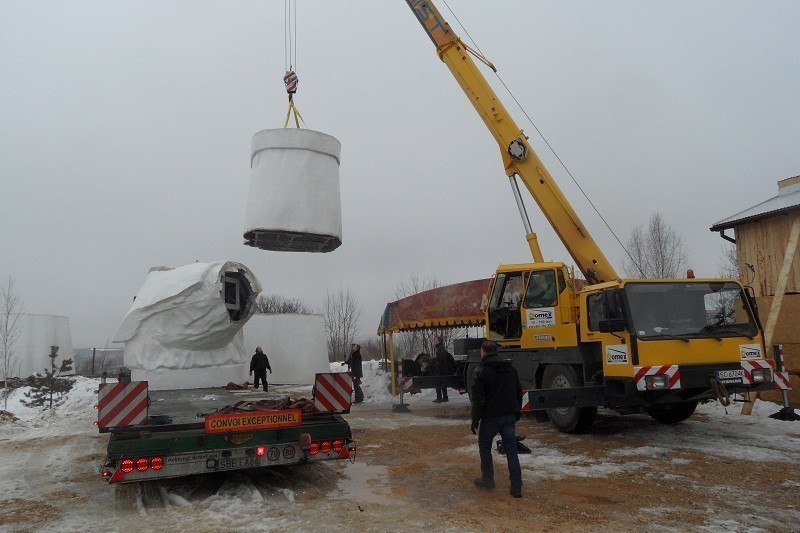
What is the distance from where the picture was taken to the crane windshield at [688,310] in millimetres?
8305

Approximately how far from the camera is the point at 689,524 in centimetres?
505

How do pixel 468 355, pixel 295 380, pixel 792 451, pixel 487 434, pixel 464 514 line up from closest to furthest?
1. pixel 464 514
2. pixel 487 434
3. pixel 792 451
4. pixel 468 355
5. pixel 295 380

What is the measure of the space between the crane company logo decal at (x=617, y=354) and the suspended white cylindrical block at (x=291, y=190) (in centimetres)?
535

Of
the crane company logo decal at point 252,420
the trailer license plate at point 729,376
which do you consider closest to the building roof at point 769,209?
the trailer license plate at point 729,376

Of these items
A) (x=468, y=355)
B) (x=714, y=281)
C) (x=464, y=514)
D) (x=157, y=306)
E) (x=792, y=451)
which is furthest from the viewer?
(x=468, y=355)

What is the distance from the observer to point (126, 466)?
5434 mm

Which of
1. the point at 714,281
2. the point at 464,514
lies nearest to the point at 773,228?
the point at 714,281

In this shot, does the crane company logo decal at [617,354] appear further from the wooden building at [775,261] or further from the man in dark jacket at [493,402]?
the wooden building at [775,261]

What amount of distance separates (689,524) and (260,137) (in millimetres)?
9051

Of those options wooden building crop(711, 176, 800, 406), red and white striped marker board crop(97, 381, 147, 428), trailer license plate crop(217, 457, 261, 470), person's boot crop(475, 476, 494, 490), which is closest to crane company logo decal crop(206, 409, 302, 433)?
trailer license plate crop(217, 457, 261, 470)

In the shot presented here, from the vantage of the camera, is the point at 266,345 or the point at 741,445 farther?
the point at 266,345

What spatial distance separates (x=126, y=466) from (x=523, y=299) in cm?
715

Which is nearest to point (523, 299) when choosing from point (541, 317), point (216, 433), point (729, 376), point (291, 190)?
point (541, 317)

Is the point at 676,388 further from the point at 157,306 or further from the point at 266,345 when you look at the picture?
the point at 266,345
